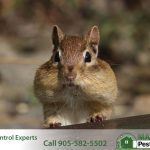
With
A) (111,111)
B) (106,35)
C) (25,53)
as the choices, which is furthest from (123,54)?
(111,111)

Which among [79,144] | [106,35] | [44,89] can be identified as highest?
[106,35]

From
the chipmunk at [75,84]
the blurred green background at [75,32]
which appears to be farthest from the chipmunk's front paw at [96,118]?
the blurred green background at [75,32]

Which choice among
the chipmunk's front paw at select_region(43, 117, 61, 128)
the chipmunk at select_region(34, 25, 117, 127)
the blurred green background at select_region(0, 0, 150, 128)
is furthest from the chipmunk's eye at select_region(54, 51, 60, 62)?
the blurred green background at select_region(0, 0, 150, 128)

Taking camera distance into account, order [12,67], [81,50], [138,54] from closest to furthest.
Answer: [81,50]
[12,67]
[138,54]

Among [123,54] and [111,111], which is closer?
[111,111]

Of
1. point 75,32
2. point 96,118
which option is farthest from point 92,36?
point 75,32

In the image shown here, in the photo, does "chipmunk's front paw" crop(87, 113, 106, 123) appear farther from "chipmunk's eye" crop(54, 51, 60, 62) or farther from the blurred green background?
the blurred green background

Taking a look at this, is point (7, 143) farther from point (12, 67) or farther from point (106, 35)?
point (106, 35)
